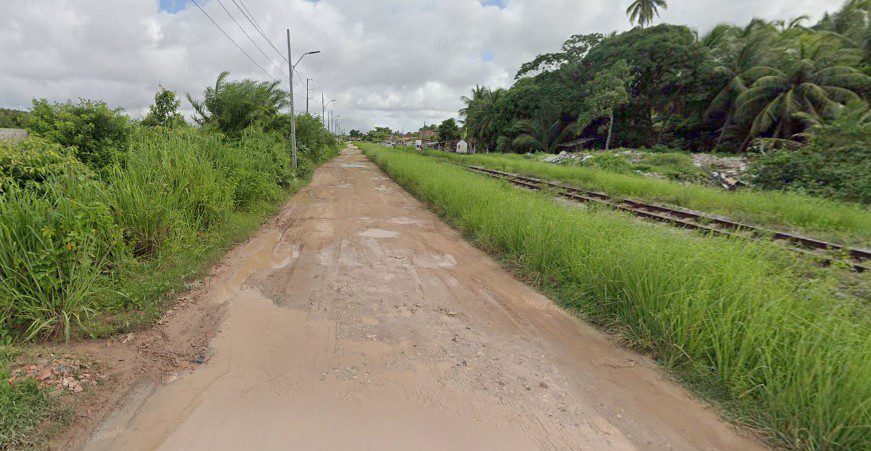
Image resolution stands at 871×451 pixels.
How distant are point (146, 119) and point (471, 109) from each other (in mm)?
43180

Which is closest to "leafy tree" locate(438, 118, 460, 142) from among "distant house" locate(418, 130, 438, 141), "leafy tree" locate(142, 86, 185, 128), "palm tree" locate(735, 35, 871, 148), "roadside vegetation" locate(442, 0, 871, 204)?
"distant house" locate(418, 130, 438, 141)

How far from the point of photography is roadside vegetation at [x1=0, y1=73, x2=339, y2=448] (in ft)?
10.3

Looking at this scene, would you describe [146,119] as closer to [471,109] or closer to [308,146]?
[308,146]

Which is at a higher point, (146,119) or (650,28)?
(650,28)

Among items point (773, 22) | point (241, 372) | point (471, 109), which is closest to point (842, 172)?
point (241, 372)

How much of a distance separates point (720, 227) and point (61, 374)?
33.1 ft

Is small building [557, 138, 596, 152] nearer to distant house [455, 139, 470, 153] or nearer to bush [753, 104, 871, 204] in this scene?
bush [753, 104, 871, 204]

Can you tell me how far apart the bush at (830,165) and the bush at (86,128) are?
53.6 ft

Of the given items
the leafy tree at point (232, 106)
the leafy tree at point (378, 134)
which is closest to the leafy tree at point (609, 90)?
the leafy tree at point (232, 106)

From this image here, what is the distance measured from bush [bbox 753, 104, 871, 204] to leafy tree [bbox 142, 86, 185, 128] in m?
17.9

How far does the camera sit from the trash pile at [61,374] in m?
2.57

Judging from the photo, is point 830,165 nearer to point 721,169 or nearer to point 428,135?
point 721,169

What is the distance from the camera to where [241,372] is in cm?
298

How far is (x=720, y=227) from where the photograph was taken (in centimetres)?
783
